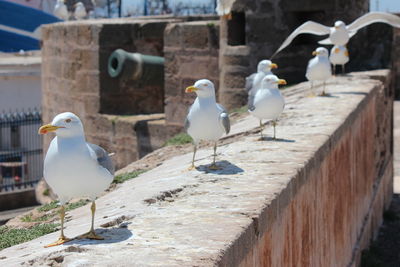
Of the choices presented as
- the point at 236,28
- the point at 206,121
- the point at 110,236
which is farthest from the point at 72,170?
the point at 236,28

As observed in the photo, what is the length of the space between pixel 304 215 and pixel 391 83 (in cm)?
646

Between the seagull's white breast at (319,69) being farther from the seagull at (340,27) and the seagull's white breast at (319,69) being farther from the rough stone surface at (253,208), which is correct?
the seagull at (340,27)

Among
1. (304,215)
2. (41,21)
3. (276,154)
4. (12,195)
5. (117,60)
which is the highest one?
(41,21)

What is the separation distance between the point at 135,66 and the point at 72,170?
28.6ft

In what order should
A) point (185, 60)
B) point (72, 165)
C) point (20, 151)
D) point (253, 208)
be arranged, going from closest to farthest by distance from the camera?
point (72, 165)
point (253, 208)
point (185, 60)
point (20, 151)

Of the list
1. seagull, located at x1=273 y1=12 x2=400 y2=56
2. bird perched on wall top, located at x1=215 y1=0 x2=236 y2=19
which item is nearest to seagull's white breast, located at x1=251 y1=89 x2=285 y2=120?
seagull, located at x1=273 y1=12 x2=400 y2=56

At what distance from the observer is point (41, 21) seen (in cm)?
3556

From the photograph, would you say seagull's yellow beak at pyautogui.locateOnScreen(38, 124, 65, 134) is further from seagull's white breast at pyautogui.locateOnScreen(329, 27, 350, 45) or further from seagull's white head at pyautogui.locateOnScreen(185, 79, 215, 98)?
seagull's white breast at pyautogui.locateOnScreen(329, 27, 350, 45)

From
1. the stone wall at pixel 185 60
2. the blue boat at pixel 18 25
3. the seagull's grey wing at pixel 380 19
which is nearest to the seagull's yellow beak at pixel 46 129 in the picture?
the seagull's grey wing at pixel 380 19

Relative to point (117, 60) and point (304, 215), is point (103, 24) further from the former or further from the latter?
point (304, 215)

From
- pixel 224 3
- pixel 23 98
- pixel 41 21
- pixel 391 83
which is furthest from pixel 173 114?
pixel 41 21

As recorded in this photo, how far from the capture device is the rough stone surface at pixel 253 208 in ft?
9.63

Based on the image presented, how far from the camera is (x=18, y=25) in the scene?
115ft

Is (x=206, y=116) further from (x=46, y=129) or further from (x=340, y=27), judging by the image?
(x=340, y=27)
